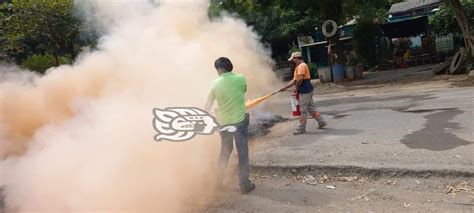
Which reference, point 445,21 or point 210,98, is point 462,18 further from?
point 210,98

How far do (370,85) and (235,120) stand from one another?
11.7 m

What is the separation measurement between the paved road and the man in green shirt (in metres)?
0.98

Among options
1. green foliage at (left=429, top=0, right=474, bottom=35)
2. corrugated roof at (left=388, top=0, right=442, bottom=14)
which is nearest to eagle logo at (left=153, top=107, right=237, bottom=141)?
green foliage at (left=429, top=0, right=474, bottom=35)

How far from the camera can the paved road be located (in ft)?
18.7

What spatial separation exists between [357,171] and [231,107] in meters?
1.68

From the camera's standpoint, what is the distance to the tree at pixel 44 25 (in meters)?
13.6

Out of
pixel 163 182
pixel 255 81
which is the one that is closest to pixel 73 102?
pixel 163 182

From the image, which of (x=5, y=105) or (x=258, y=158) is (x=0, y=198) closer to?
(x=5, y=105)

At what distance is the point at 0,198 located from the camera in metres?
5.25

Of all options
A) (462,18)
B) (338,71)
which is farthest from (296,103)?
(338,71)

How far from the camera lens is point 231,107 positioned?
5316 mm

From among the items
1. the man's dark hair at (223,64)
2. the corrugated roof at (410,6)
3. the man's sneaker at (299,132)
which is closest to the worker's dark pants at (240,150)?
the man's dark hair at (223,64)

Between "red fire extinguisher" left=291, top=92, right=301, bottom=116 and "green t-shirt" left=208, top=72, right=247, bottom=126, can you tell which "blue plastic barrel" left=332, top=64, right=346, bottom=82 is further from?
"green t-shirt" left=208, top=72, right=247, bottom=126

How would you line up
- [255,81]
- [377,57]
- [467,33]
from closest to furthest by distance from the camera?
[255,81], [467,33], [377,57]
